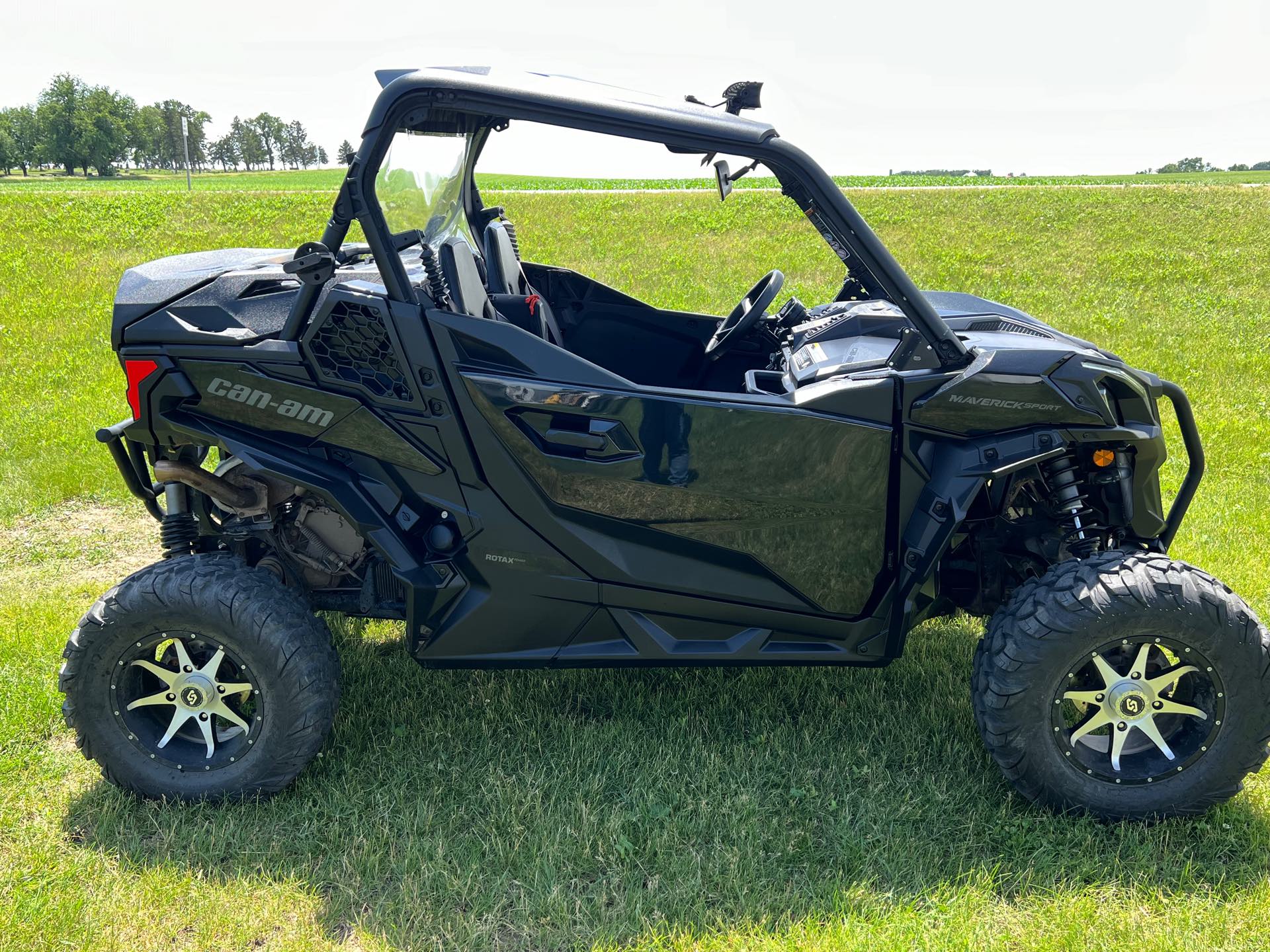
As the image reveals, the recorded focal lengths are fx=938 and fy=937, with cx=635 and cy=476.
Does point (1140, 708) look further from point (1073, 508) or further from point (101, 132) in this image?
point (101, 132)

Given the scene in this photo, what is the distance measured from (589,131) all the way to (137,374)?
1.59 m

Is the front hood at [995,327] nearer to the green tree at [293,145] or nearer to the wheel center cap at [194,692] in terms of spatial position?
the wheel center cap at [194,692]

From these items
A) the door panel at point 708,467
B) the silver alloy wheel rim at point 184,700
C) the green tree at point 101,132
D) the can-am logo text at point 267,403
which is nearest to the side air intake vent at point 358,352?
the can-am logo text at point 267,403

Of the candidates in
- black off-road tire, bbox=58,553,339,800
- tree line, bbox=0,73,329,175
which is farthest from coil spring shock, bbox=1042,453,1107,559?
tree line, bbox=0,73,329,175

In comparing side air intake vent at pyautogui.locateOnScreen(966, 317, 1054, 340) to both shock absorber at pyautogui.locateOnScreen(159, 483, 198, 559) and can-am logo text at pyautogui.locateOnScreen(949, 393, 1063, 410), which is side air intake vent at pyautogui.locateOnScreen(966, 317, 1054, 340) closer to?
can-am logo text at pyautogui.locateOnScreen(949, 393, 1063, 410)

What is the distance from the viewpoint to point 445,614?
3.01 m

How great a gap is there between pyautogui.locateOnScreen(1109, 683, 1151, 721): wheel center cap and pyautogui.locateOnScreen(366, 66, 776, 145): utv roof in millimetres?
1966

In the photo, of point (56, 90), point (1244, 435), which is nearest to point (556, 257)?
point (1244, 435)

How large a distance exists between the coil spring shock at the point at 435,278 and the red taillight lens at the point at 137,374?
0.87m

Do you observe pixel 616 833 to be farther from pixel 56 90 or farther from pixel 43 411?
pixel 56 90

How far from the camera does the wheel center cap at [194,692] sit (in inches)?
116

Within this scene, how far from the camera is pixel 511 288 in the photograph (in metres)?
3.77

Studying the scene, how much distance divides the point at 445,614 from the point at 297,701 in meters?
0.53

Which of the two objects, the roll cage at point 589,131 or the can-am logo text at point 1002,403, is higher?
the roll cage at point 589,131
